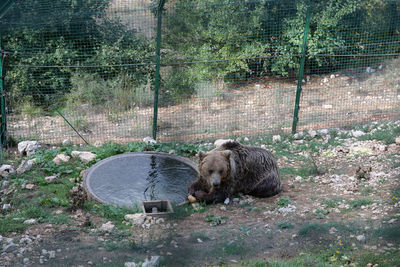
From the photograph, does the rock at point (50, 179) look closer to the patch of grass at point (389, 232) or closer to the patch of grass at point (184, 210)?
the patch of grass at point (184, 210)

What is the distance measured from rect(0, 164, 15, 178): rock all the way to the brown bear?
2.76 m

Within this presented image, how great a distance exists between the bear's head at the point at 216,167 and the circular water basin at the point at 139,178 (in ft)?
1.64

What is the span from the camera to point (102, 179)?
630 centimetres

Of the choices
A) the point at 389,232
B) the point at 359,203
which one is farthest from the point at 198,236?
the point at 359,203

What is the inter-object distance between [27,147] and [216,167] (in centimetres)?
362

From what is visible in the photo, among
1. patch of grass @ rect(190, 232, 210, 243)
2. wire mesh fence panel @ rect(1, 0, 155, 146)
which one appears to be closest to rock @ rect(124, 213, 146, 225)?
patch of grass @ rect(190, 232, 210, 243)

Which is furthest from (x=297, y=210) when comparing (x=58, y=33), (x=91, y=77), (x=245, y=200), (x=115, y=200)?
(x=58, y=33)

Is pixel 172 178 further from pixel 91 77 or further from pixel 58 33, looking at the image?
Answer: pixel 58 33

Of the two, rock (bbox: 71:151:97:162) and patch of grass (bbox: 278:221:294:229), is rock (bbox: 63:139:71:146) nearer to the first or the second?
rock (bbox: 71:151:97:162)

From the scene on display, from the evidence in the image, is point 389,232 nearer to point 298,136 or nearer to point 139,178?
point 139,178

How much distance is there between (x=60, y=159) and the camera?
7.07 meters

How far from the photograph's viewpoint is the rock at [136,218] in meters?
5.22

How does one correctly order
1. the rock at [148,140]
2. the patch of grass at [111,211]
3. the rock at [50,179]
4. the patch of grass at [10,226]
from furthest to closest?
the rock at [148,140] < the rock at [50,179] < the patch of grass at [111,211] < the patch of grass at [10,226]

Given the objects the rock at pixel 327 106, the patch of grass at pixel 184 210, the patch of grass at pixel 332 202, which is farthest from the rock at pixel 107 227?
the rock at pixel 327 106
